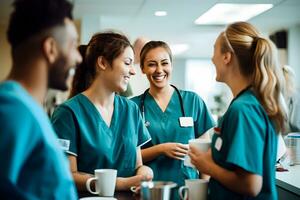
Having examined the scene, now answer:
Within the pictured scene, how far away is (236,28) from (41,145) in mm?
838

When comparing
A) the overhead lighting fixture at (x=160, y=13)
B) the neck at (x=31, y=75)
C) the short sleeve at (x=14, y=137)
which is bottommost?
the short sleeve at (x=14, y=137)

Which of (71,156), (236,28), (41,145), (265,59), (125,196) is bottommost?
(125,196)

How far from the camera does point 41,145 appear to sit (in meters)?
0.82

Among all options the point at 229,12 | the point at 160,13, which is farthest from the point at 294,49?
the point at 160,13

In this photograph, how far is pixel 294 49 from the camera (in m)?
6.06

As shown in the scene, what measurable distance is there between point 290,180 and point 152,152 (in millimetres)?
656

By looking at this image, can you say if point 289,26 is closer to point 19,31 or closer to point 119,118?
point 119,118

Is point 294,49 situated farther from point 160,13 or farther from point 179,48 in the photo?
point 179,48

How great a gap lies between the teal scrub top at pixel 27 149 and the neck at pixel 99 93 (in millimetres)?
714

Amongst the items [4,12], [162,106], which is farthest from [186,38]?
[162,106]

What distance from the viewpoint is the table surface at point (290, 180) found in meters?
1.79

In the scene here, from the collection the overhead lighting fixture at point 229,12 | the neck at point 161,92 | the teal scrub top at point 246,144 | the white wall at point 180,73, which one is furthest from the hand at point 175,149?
the white wall at point 180,73

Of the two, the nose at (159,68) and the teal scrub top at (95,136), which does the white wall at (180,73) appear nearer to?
the nose at (159,68)

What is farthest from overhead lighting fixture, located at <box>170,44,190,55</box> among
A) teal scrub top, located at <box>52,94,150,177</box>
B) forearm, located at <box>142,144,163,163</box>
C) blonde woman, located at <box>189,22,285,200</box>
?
blonde woman, located at <box>189,22,285,200</box>
